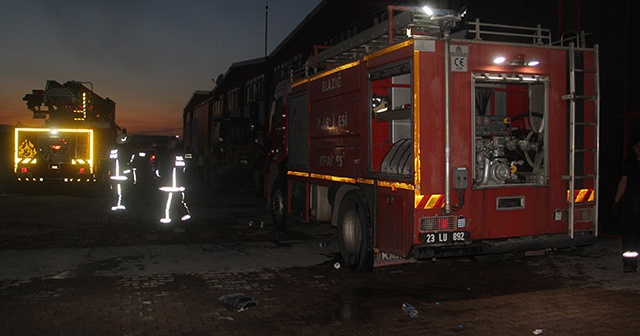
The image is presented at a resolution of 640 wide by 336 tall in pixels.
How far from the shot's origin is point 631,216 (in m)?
7.78

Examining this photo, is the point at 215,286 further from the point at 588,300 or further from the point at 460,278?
the point at 588,300

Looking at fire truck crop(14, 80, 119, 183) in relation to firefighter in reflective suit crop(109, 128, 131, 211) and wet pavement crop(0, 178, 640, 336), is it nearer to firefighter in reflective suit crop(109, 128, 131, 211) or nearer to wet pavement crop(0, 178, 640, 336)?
firefighter in reflective suit crop(109, 128, 131, 211)

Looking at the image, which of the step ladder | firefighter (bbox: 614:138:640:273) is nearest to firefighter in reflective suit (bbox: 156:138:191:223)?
the step ladder

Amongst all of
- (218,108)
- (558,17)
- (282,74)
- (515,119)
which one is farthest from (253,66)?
(515,119)

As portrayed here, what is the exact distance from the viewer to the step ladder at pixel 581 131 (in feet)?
23.8

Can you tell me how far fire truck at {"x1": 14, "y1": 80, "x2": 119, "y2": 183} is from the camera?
68.8 ft

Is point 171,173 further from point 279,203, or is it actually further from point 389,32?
point 389,32

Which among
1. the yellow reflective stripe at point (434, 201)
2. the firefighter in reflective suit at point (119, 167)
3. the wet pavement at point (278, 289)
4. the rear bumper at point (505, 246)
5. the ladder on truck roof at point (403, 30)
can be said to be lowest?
the wet pavement at point (278, 289)

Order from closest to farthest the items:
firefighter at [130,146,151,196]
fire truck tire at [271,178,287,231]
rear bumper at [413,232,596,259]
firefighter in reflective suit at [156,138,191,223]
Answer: rear bumper at [413,232,596,259], fire truck tire at [271,178,287,231], firefighter in reflective suit at [156,138,191,223], firefighter at [130,146,151,196]

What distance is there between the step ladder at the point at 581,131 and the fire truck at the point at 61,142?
1802 centimetres

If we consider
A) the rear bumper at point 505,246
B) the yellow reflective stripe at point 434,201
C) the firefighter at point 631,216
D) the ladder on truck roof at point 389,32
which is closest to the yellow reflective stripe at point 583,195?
the rear bumper at point 505,246

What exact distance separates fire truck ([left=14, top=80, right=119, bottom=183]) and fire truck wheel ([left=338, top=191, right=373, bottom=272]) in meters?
15.6

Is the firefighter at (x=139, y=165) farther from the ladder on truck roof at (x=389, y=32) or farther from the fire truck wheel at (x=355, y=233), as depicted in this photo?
the fire truck wheel at (x=355, y=233)

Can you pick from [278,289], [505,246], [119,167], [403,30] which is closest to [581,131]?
[505,246]
